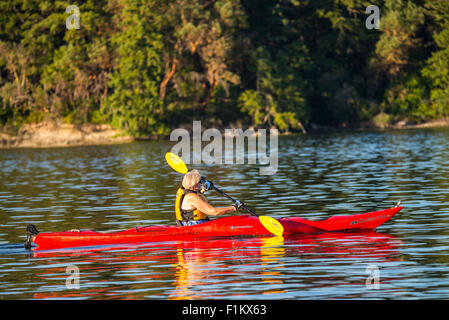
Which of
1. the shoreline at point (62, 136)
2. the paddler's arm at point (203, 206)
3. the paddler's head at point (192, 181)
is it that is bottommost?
the shoreline at point (62, 136)

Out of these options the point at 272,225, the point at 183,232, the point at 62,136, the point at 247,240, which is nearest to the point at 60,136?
the point at 62,136

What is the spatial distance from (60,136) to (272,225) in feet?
165

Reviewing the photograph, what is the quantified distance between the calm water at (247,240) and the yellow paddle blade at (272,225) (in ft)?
0.71

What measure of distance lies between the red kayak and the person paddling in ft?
0.87

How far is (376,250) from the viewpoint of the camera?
13.6m

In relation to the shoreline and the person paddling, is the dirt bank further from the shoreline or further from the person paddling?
the person paddling

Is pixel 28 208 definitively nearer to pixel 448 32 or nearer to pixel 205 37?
pixel 205 37

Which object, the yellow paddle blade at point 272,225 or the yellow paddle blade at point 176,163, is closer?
the yellow paddle blade at point 272,225

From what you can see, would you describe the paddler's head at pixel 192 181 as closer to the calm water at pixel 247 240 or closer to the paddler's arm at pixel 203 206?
the paddler's arm at pixel 203 206

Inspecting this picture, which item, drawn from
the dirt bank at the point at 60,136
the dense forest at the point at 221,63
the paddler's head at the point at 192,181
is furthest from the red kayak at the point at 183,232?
the dirt bank at the point at 60,136

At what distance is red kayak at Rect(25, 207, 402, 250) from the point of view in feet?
49.8

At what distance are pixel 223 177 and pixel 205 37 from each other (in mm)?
32732

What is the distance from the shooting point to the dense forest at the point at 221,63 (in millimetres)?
61062

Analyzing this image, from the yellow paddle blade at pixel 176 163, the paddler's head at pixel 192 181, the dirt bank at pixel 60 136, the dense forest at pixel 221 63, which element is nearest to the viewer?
the paddler's head at pixel 192 181
